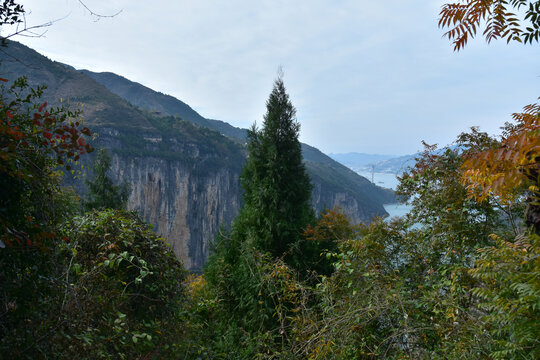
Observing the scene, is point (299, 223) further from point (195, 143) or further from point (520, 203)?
point (195, 143)

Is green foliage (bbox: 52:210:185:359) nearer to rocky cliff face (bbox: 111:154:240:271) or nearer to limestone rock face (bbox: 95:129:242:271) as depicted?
limestone rock face (bbox: 95:129:242:271)

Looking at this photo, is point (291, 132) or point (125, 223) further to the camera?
point (291, 132)

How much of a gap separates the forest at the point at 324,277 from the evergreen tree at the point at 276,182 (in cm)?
51

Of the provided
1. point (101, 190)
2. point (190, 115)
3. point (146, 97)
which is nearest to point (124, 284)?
point (101, 190)

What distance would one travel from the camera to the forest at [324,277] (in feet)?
6.09

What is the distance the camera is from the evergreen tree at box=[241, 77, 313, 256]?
6637 mm

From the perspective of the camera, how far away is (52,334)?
1888 mm

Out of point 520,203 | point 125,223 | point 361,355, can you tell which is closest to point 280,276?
point 361,355

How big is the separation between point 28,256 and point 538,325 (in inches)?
127

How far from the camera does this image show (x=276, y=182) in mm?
6859

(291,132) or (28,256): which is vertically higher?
(291,132)

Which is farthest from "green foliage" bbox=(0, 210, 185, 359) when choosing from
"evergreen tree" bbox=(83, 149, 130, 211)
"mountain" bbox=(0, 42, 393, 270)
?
"mountain" bbox=(0, 42, 393, 270)

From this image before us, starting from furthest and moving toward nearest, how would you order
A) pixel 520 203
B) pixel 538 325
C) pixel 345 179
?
pixel 345 179 < pixel 520 203 < pixel 538 325

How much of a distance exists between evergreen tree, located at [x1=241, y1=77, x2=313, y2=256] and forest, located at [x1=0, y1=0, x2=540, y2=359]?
1.66 feet
